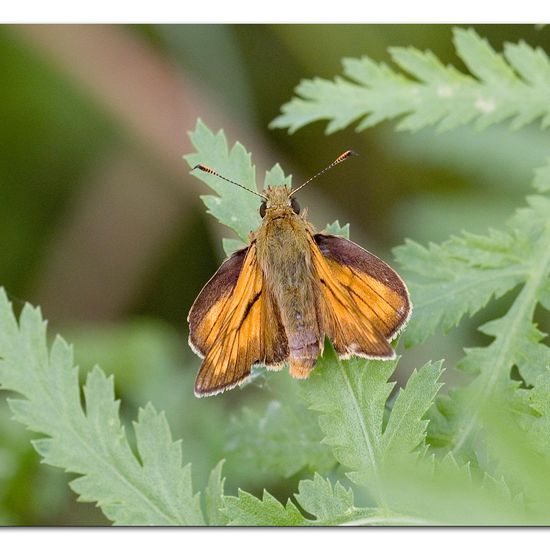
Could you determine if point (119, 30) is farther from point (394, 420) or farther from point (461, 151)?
point (394, 420)

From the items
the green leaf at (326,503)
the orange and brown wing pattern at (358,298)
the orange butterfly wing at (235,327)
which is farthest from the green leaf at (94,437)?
the orange and brown wing pattern at (358,298)

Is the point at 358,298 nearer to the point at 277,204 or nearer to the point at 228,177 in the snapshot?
the point at 277,204

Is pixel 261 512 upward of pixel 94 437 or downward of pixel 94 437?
downward

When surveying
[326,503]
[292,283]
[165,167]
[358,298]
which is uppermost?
[165,167]

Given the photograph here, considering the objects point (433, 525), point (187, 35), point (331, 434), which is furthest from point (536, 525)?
point (187, 35)

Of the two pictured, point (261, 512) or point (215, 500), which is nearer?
point (261, 512)

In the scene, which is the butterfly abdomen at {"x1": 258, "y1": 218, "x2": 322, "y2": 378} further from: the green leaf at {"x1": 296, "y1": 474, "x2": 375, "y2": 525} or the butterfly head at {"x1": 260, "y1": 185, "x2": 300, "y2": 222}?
the green leaf at {"x1": 296, "y1": 474, "x2": 375, "y2": 525}

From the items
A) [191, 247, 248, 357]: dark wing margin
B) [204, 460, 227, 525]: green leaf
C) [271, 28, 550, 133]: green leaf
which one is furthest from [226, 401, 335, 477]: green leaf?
[271, 28, 550, 133]: green leaf

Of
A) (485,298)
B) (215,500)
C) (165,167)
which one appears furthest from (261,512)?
(165,167)
